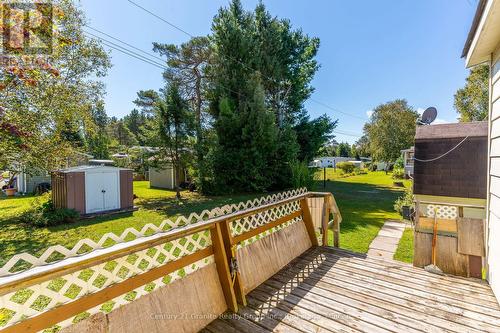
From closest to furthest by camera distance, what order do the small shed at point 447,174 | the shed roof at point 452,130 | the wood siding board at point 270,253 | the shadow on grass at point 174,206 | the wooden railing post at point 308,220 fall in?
the wood siding board at point 270,253 < the small shed at point 447,174 < the wooden railing post at point 308,220 < the shed roof at point 452,130 < the shadow on grass at point 174,206

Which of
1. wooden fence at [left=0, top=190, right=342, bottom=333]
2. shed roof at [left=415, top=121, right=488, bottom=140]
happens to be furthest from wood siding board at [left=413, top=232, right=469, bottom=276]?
shed roof at [left=415, top=121, right=488, bottom=140]

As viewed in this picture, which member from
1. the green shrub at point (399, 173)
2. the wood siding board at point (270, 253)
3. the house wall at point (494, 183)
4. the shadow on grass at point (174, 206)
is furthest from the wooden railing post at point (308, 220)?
the green shrub at point (399, 173)

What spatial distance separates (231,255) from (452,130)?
8.48 metres

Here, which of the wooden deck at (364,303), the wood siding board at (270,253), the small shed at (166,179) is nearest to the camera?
the wooden deck at (364,303)

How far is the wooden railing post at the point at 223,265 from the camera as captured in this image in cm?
251

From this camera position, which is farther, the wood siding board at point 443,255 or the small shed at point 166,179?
the small shed at point 166,179

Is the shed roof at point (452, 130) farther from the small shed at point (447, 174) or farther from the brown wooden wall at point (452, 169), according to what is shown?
the brown wooden wall at point (452, 169)

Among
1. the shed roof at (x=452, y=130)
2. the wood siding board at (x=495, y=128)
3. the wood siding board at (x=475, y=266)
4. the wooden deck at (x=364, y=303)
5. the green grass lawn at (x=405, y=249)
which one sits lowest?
the green grass lawn at (x=405, y=249)

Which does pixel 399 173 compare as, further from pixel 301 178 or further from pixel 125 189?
pixel 125 189

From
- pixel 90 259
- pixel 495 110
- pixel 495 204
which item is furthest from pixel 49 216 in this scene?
pixel 495 110

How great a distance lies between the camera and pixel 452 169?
269 inches

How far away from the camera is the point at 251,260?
2.99m

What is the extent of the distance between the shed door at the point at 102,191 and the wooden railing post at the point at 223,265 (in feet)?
29.2

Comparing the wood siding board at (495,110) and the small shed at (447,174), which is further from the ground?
the wood siding board at (495,110)
